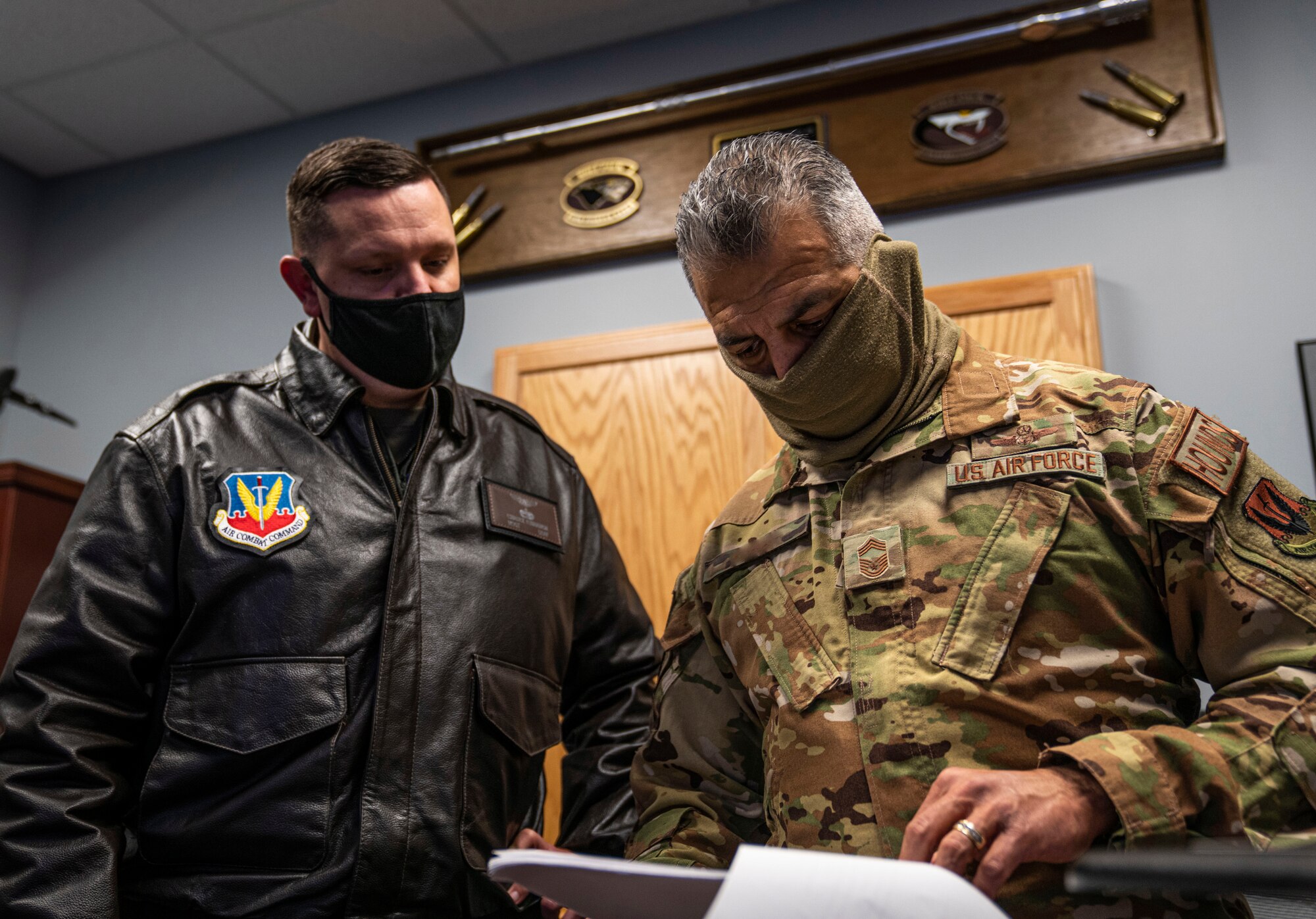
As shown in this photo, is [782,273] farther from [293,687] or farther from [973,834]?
[293,687]

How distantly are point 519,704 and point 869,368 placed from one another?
0.76 metres

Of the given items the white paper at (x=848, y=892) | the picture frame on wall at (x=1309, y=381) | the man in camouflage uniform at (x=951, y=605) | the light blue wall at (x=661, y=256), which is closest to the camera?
the white paper at (x=848, y=892)

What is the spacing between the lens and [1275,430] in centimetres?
226

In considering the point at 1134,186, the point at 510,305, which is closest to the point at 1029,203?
the point at 1134,186

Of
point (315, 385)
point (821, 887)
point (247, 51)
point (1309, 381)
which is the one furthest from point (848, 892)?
point (247, 51)

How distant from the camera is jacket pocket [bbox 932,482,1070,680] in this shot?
1079 millimetres

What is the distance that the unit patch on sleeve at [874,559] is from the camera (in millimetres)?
1176

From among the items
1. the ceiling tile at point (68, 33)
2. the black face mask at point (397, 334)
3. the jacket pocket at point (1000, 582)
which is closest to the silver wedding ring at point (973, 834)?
the jacket pocket at point (1000, 582)

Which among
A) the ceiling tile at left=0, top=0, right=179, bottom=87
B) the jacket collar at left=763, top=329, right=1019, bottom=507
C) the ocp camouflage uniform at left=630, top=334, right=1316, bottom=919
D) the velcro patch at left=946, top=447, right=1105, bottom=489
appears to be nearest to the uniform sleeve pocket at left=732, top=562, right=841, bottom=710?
the ocp camouflage uniform at left=630, top=334, right=1316, bottom=919

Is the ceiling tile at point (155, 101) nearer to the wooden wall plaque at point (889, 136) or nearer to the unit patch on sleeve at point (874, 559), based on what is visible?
the wooden wall plaque at point (889, 136)

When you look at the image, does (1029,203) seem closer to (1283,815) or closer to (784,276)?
(784,276)

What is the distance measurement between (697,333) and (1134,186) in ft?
3.48

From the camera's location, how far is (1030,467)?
3.77 ft

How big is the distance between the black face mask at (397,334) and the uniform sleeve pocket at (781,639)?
66 centimetres
